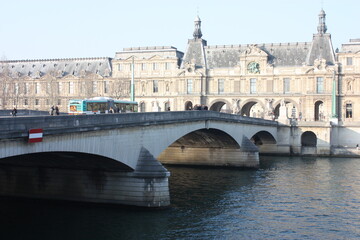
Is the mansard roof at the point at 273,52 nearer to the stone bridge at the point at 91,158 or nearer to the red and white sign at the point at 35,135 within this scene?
the stone bridge at the point at 91,158

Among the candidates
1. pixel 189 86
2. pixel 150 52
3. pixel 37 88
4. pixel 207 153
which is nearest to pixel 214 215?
pixel 207 153

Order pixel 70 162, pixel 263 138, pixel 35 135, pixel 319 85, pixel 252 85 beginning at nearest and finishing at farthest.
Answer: pixel 35 135 → pixel 70 162 → pixel 263 138 → pixel 319 85 → pixel 252 85

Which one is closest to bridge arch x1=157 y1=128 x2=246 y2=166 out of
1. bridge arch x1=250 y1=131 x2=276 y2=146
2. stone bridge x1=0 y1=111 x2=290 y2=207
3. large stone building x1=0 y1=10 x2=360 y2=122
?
stone bridge x1=0 y1=111 x2=290 y2=207

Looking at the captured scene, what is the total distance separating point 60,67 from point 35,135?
338 feet

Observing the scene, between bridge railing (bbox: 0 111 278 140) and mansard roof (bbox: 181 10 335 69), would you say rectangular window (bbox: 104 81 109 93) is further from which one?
bridge railing (bbox: 0 111 278 140)

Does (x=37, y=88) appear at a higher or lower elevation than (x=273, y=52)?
lower

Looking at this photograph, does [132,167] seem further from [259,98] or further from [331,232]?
[259,98]

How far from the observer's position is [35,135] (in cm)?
2703

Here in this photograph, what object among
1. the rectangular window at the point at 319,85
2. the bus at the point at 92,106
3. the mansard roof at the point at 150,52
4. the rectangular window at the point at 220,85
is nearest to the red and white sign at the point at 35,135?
the bus at the point at 92,106

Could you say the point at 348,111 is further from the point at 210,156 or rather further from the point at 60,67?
the point at 60,67

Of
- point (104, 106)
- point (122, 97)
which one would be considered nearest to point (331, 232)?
point (104, 106)

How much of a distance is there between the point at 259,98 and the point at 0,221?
79390mm

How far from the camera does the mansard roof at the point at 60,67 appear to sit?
124 metres

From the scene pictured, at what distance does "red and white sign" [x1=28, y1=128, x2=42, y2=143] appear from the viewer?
2672 centimetres
